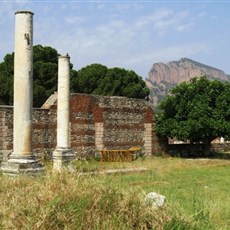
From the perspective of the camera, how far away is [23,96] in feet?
36.2

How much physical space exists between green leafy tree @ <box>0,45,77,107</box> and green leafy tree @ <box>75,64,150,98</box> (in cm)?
516

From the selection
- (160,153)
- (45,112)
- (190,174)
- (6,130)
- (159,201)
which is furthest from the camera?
(160,153)

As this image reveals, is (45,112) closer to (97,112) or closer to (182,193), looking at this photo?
(97,112)

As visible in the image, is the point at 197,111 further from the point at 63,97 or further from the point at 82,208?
the point at 82,208

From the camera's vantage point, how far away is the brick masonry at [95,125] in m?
19.4

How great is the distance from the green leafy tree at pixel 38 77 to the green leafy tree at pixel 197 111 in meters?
13.5

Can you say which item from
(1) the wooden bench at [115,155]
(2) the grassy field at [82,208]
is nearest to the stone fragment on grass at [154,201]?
(2) the grassy field at [82,208]

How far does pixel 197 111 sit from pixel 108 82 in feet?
68.2

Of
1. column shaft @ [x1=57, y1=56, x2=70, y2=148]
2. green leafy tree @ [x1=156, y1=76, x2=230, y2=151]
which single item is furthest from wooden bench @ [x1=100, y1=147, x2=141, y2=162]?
column shaft @ [x1=57, y1=56, x2=70, y2=148]

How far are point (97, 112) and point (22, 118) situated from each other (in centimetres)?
1148

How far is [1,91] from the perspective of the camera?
1427 inches

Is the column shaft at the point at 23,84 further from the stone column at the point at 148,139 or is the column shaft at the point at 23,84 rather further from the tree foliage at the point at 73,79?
the tree foliage at the point at 73,79

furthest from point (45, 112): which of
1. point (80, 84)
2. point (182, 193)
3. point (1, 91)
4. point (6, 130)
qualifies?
point (80, 84)

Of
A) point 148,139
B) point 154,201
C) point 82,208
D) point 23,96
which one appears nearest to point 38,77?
point 148,139
